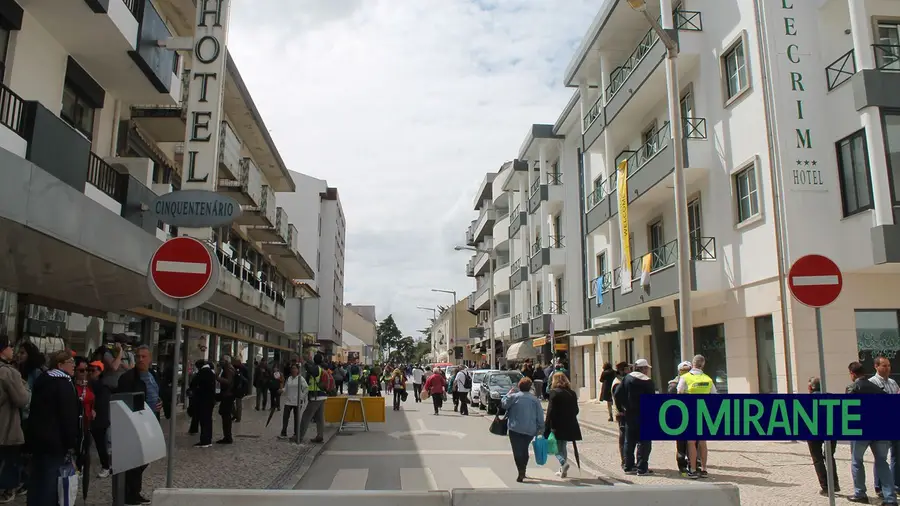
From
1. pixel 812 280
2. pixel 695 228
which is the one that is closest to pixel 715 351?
pixel 695 228

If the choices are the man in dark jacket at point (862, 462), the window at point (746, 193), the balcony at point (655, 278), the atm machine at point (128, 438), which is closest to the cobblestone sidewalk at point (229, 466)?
the atm machine at point (128, 438)

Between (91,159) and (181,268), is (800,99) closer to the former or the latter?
(181,268)

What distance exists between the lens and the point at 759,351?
17.3m

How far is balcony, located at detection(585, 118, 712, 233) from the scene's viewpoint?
757 inches

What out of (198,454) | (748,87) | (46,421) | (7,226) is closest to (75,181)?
(7,226)

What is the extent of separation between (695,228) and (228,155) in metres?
14.8

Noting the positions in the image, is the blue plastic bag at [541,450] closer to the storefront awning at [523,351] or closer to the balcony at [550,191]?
the balcony at [550,191]

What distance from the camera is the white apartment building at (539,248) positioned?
36719 mm

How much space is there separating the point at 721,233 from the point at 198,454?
14.0m

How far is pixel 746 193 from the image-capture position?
17.7 metres

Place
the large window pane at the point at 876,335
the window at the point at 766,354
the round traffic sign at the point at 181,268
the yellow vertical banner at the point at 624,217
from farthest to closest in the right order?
the yellow vertical banner at the point at 624,217 → the window at the point at 766,354 → the large window pane at the point at 876,335 → the round traffic sign at the point at 181,268

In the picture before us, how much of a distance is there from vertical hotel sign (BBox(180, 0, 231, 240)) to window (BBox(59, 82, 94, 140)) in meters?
1.94

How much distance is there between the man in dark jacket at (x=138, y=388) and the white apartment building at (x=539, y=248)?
21104mm

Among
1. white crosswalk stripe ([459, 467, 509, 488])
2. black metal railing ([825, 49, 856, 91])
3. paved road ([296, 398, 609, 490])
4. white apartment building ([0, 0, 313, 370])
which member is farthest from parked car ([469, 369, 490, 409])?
black metal railing ([825, 49, 856, 91])
